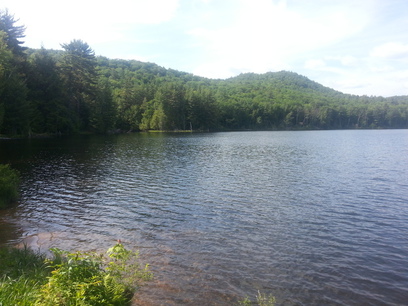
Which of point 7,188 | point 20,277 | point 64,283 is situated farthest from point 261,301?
point 7,188

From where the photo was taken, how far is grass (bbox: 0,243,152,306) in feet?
20.9

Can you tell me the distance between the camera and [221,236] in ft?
44.9

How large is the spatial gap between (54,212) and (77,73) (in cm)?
8736

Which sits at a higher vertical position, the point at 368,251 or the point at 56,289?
the point at 56,289

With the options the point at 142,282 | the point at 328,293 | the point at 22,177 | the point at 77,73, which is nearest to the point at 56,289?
the point at 142,282

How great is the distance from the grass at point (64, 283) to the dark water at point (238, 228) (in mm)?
874

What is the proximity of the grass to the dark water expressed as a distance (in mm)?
874

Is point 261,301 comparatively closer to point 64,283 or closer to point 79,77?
point 64,283

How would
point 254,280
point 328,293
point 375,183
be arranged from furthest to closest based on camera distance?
point 375,183 < point 254,280 < point 328,293

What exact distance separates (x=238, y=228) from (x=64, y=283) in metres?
9.48

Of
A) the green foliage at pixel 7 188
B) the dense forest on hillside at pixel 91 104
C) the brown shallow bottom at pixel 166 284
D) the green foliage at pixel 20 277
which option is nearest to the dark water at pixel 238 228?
the brown shallow bottom at pixel 166 284

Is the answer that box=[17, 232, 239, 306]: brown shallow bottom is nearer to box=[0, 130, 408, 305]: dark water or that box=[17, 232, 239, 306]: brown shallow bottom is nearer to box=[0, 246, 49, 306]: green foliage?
box=[0, 130, 408, 305]: dark water

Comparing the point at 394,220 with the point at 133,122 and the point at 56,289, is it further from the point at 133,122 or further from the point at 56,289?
the point at 133,122

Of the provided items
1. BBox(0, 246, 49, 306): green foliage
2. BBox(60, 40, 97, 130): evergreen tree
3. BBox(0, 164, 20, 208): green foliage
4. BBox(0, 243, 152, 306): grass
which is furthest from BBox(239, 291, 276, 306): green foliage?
BBox(60, 40, 97, 130): evergreen tree
